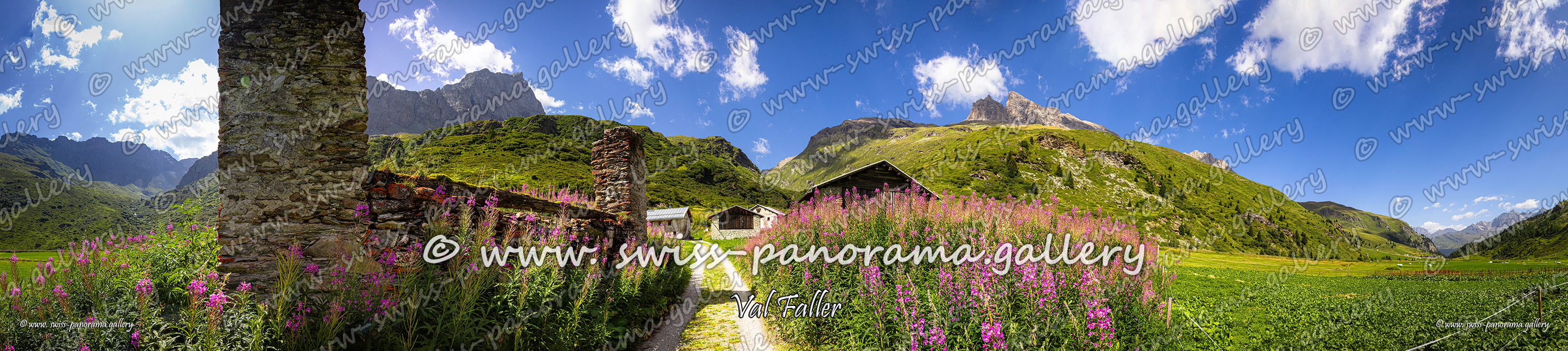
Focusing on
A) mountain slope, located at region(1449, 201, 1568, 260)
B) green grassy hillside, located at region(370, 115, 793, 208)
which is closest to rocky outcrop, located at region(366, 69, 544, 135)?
green grassy hillside, located at region(370, 115, 793, 208)

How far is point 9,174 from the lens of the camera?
170ft

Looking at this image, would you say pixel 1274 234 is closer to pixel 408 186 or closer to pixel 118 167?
pixel 408 186

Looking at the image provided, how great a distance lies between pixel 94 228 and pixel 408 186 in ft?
14.6

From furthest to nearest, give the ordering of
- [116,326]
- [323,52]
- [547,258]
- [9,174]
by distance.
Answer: [9,174]
[547,258]
[323,52]
[116,326]

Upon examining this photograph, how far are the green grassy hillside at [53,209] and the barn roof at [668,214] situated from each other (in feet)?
105

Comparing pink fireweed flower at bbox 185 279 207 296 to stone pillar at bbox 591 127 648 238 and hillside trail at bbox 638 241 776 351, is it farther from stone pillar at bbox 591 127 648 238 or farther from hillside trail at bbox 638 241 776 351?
stone pillar at bbox 591 127 648 238

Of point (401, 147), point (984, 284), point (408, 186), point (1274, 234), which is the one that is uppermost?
point (401, 147)

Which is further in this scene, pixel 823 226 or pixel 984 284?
pixel 823 226

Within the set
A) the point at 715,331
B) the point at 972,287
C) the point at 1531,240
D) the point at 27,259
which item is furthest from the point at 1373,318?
the point at 1531,240

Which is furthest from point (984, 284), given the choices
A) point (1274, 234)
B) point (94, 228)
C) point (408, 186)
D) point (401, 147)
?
point (1274, 234)

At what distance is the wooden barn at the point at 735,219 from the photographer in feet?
179

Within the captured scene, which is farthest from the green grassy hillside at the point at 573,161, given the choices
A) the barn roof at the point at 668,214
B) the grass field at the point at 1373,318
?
the grass field at the point at 1373,318

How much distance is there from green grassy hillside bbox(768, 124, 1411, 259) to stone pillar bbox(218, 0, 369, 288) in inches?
3070

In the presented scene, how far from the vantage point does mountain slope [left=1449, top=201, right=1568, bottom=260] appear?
34.9 m
